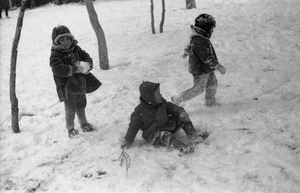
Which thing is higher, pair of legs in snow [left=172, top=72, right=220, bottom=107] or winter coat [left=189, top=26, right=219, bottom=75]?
winter coat [left=189, top=26, right=219, bottom=75]

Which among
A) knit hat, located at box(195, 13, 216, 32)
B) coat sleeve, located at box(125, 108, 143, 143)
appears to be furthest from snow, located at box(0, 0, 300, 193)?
knit hat, located at box(195, 13, 216, 32)

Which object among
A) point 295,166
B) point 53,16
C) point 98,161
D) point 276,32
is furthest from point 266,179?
point 53,16

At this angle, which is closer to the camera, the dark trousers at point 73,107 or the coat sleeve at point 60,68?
the coat sleeve at point 60,68

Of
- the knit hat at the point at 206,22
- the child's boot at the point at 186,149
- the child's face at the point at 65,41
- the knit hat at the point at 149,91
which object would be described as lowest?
the child's boot at the point at 186,149

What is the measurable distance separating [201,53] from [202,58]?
88 millimetres

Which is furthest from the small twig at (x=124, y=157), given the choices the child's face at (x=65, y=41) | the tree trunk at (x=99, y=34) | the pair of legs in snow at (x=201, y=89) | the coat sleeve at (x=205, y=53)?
the tree trunk at (x=99, y=34)

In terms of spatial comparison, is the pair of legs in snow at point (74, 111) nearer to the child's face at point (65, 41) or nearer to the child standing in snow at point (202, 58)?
the child's face at point (65, 41)

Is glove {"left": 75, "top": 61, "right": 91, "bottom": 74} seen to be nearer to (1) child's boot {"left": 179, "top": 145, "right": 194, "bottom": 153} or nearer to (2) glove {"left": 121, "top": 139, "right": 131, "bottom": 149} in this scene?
(2) glove {"left": 121, "top": 139, "right": 131, "bottom": 149}

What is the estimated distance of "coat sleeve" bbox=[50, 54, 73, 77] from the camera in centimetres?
456

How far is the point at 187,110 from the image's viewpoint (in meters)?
5.75

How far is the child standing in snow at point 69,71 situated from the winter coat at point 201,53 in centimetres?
181

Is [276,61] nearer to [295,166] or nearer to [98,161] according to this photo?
[295,166]

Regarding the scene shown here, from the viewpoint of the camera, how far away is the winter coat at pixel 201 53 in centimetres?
514

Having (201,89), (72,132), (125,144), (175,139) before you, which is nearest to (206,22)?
(201,89)
